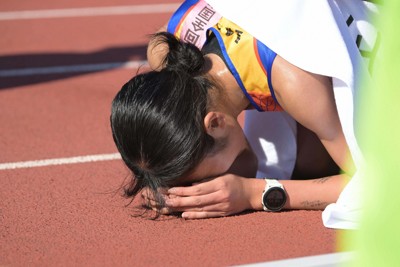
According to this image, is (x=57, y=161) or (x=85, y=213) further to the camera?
(x=57, y=161)

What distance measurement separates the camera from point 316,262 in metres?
2.87

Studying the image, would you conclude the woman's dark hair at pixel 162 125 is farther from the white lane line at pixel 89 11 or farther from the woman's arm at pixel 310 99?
the white lane line at pixel 89 11

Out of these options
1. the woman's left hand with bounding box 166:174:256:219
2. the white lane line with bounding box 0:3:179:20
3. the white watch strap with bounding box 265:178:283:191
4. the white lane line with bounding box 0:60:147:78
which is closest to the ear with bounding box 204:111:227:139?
the woman's left hand with bounding box 166:174:256:219

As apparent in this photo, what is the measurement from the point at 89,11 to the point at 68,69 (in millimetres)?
2340

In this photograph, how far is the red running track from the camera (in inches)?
117

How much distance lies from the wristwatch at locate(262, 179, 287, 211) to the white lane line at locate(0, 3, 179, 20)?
519 cm

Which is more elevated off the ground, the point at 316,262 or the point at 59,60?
the point at 316,262

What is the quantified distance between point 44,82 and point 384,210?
4248 millimetres

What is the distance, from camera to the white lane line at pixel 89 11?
8.09 metres

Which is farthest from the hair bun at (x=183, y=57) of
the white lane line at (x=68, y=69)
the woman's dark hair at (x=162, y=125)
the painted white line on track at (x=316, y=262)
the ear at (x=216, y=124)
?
the white lane line at (x=68, y=69)

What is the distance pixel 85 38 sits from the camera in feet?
23.7

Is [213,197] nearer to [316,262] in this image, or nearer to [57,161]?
[316,262]

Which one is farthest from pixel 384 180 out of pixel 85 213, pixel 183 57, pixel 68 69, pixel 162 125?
pixel 68 69

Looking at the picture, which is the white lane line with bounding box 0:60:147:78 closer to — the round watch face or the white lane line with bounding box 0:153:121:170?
the white lane line with bounding box 0:153:121:170
